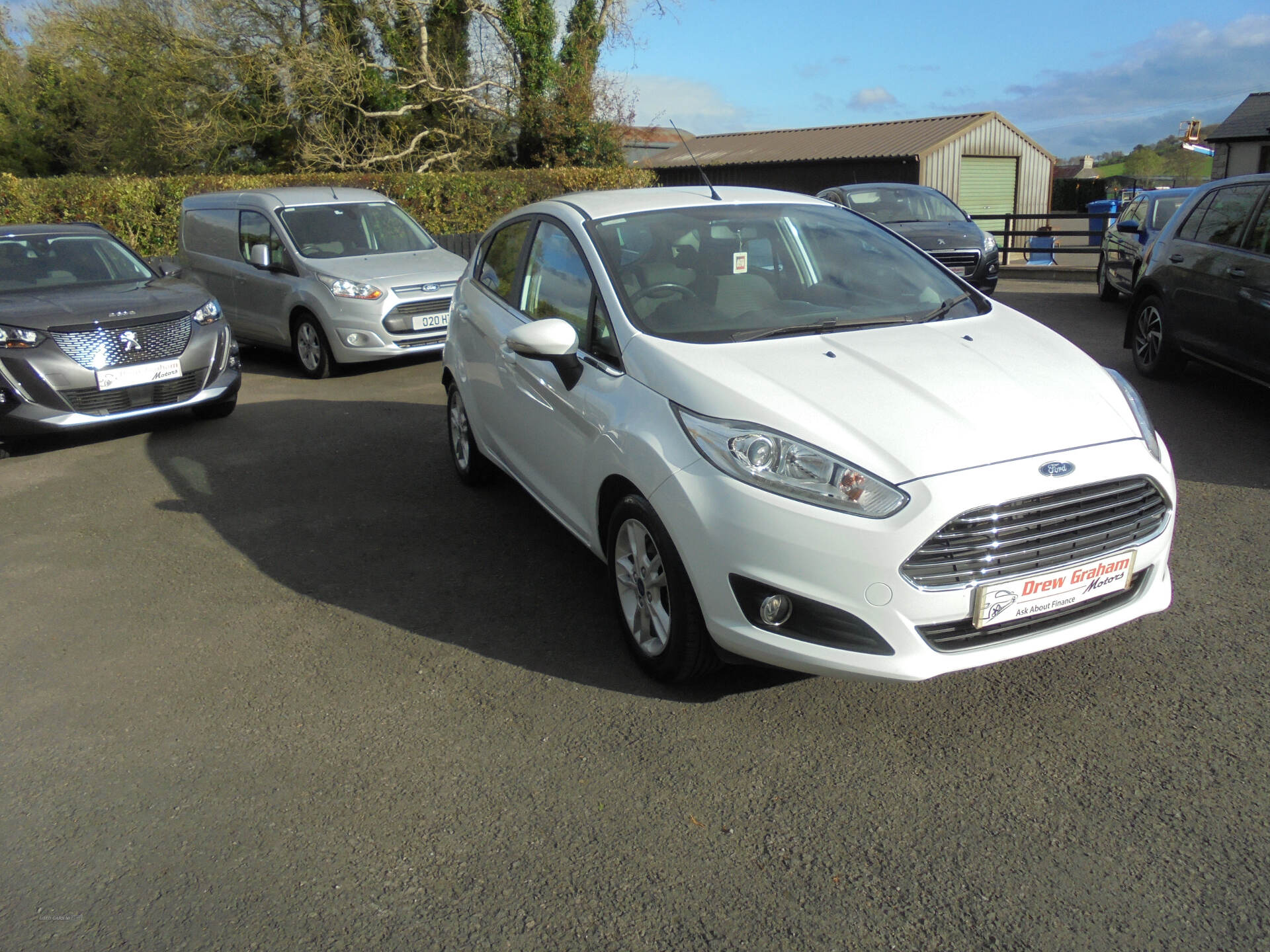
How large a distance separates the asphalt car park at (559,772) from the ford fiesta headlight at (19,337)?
Answer: 8.57 feet

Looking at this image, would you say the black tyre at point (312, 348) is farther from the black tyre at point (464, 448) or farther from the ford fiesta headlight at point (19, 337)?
the black tyre at point (464, 448)

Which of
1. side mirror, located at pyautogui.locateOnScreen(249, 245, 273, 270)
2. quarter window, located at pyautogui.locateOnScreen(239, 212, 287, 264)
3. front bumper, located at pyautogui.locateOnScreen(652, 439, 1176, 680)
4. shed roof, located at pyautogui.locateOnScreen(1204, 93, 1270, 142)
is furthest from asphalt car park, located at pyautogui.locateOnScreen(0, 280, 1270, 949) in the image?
shed roof, located at pyautogui.locateOnScreen(1204, 93, 1270, 142)

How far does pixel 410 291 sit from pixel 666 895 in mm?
8205

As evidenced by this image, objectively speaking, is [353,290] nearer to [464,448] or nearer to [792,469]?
[464,448]

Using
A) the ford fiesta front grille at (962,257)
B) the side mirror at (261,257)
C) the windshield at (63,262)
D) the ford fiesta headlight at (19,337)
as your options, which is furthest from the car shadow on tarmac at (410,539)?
the ford fiesta front grille at (962,257)

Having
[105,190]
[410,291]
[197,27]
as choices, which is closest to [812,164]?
[197,27]

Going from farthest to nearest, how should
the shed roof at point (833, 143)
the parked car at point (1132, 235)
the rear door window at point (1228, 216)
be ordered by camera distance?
the shed roof at point (833, 143) → the parked car at point (1132, 235) → the rear door window at point (1228, 216)

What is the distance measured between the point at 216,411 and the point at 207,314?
81 cm

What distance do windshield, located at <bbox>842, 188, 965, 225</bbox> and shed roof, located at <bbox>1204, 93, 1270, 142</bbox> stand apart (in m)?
21.1

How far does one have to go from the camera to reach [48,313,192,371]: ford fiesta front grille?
7465 millimetres

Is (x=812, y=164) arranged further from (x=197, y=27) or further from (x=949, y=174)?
(x=197, y=27)

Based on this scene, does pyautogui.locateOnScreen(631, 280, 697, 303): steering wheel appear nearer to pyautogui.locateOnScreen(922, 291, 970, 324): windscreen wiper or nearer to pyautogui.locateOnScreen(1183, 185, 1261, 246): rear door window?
pyautogui.locateOnScreen(922, 291, 970, 324): windscreen wiper

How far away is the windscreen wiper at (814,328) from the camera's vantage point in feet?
13.2

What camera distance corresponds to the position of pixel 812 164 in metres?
37.1
